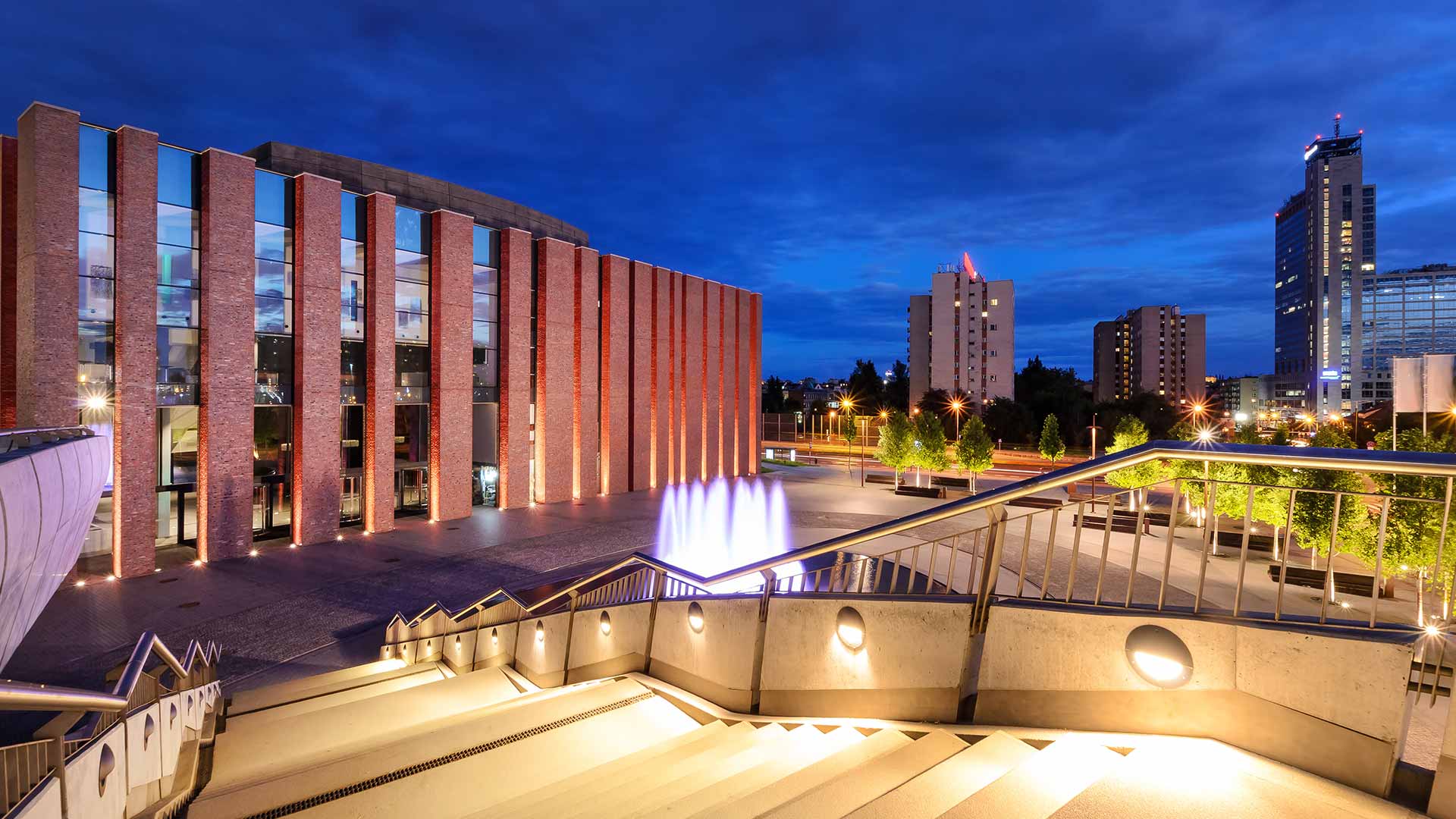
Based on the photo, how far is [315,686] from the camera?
9531 millimetres

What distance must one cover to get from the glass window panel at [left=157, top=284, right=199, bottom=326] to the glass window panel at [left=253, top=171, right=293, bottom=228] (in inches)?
112

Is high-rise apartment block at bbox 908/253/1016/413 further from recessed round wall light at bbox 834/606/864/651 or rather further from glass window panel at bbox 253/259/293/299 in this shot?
recessed round wall light at bbox 834/606/864/651

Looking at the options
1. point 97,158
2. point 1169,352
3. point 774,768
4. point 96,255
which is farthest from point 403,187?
point 1169,352

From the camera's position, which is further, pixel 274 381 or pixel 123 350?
pixel 274 381

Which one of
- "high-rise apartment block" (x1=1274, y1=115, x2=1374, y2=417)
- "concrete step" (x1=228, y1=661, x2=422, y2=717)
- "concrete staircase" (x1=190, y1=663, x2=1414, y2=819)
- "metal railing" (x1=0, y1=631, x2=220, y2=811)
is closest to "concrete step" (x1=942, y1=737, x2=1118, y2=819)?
"concrete staircase" (x1=190, y1=663, x2=1414, y2=819)

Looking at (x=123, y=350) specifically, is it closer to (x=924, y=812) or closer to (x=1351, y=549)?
(x=924, y=812)

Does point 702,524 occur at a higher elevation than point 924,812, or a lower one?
lower

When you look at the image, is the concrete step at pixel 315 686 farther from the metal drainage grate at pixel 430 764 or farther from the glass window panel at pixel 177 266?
the glass window panel at pixel 177 266

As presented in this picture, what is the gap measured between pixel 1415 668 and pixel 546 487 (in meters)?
25.9

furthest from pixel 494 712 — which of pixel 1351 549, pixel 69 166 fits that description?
pixel 69 166

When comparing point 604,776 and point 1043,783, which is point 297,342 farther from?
point 1043,783

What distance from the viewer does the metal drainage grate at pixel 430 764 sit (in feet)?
13.9

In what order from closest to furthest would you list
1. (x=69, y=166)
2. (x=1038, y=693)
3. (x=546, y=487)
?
1. (x=1038, y=693)
2. (x=69, y=166)
3. (x=546, y=487)

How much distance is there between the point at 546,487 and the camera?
2655 centimetres
